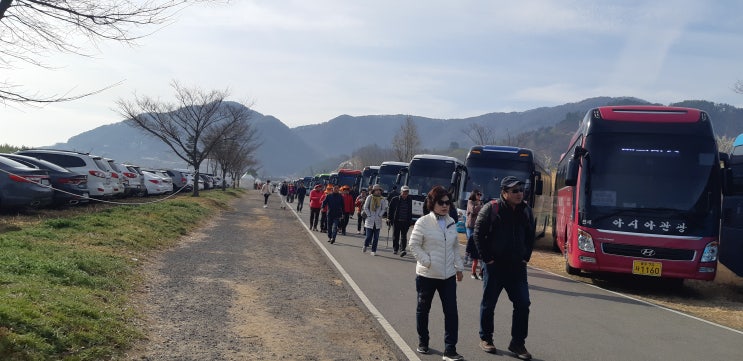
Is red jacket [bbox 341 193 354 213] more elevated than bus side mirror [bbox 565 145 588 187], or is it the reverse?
bus side mirror [bbox 565 145 588 187]

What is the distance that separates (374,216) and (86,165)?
30.9ft

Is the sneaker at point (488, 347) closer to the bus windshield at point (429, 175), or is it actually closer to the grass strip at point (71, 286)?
the grass strip at point (71, 286)

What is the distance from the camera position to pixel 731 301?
40.9ft

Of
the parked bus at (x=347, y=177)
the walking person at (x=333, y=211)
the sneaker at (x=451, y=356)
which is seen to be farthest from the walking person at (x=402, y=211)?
the parked bus at (x=347, y=177)

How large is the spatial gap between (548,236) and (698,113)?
58.4ft

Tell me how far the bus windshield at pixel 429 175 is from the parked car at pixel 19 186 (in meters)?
13.7

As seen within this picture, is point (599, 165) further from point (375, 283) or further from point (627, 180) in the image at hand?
point (375, 283)

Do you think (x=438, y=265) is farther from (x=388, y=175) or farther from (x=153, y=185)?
(x=388, y=175)

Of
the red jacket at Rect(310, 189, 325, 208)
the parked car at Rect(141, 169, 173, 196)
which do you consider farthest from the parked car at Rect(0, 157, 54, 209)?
the parked car at Rect(141, 169, 173, 196)

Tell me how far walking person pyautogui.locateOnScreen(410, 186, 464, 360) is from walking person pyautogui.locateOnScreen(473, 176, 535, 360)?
0.40 meters

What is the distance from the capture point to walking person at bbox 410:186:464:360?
6.55 metres

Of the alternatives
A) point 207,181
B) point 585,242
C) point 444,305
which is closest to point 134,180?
point 585,242

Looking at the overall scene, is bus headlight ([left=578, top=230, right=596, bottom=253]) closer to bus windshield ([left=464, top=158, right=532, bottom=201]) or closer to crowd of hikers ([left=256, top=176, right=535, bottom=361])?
crowd of hikers ([left=256, top=176, right=535, bottom=361])

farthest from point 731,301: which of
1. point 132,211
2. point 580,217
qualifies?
point 132,211
